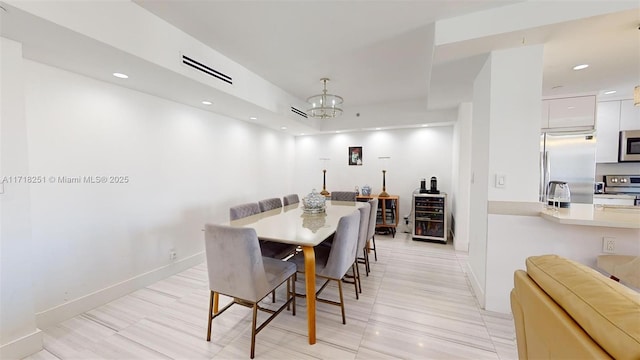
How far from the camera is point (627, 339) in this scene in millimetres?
624

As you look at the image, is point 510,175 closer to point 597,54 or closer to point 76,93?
point 597,54

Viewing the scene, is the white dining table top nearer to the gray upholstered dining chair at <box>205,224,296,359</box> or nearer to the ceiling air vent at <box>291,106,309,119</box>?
the gray upholstered dining chair at <box>205,224,296,359</box>

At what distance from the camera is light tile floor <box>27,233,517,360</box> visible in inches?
69.1

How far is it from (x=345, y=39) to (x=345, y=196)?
2493 mm

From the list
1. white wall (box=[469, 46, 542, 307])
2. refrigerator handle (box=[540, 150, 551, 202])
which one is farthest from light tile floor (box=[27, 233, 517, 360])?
refrigerator handle (box=[540, 150, 551, 202])

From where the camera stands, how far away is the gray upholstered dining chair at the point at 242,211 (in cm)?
264

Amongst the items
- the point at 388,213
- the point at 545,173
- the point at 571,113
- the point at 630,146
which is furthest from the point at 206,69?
the point at 630,146

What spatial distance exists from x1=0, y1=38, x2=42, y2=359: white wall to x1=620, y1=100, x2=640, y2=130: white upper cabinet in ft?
23.2

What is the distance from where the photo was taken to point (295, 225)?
91.4 inches

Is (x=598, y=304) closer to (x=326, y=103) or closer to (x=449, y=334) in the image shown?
(x=449, y=334)

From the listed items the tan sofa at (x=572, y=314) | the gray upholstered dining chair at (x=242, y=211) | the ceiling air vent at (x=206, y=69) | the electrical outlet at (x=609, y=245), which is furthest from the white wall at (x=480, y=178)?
the ceiling air vent at (x=206, y=69)

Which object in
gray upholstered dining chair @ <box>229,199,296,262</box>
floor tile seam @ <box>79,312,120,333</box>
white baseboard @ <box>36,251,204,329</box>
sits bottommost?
floor tile seam @ <box>79,312,120,333</box>

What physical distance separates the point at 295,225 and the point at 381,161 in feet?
11.3

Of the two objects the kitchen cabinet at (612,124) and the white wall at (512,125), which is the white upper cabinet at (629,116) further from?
the white wall at (512,125)
